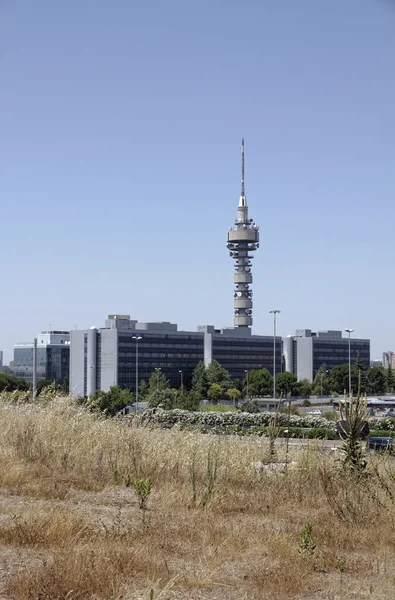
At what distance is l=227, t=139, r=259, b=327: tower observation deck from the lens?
14400 centimetres

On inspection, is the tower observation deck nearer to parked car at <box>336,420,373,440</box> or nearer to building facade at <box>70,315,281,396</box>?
building facade at <box>70,315,281,396</box>

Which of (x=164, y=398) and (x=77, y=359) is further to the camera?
(x=77, y=359)

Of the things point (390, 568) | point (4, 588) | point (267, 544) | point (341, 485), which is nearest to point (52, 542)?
point (4, 588)

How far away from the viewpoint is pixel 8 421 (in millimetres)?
14547

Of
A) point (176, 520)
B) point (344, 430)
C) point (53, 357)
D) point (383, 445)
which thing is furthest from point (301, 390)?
point (176, 520)

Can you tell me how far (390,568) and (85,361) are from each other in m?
109

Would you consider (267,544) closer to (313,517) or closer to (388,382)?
(313,517)

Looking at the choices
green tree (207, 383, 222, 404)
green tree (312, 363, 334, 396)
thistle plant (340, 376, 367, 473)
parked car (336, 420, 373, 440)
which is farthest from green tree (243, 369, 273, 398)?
Result: thistle plant (340, 376, 367, 473)

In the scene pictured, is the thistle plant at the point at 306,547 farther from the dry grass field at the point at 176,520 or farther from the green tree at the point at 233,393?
the green tree at the point at 233,393

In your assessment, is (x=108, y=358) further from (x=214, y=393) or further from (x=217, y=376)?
(x=214, y=393)

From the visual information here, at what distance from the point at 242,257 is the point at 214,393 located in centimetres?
5524

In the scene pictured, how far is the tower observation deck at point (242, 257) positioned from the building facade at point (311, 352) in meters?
9.62

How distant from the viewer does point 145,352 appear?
114 metres

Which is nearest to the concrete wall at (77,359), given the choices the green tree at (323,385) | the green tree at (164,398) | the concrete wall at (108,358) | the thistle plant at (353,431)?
the concrete wall at (108,358)
